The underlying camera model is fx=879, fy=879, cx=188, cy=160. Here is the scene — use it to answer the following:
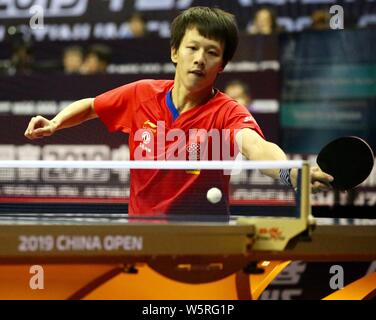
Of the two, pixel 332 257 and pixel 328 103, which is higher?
pixel 328 103

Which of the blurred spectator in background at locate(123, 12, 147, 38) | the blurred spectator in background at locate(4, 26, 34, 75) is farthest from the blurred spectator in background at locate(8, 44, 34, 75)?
the blurred spectator in background at locate(123, 12, 147, 38)

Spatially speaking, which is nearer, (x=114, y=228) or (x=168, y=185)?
(x=114, y=228)

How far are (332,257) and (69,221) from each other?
2.71ft

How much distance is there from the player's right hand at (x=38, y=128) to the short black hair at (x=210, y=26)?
1.98 feet

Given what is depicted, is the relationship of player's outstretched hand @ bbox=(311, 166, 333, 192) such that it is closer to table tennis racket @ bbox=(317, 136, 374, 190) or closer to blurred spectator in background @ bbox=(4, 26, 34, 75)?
table tennis racket @ bbox=(317, 136, 374, 190)

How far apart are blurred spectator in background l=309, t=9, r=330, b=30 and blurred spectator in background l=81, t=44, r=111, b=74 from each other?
120 centimetres

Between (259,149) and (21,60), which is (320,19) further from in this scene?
(259,149)

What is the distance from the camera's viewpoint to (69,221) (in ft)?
9.05

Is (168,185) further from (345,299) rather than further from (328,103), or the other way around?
(328,103)

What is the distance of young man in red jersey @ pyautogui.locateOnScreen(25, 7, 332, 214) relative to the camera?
10.4 feet

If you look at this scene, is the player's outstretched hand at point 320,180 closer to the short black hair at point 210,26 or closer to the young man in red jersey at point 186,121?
the young man in red jersey at point 186,121

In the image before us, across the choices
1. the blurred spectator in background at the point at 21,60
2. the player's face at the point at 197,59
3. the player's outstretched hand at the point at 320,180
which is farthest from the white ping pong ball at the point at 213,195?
the blurred spectator in background at the point at 21,60

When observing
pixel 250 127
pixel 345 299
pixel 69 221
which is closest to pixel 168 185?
pixel 250 127

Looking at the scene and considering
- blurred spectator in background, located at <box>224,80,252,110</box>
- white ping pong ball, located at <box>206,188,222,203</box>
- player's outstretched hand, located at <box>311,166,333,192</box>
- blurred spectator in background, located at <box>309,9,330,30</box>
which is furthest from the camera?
blurred spectator in background, located at <box>224,80,252,110</box>
